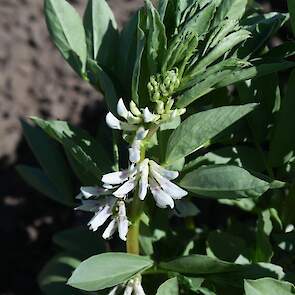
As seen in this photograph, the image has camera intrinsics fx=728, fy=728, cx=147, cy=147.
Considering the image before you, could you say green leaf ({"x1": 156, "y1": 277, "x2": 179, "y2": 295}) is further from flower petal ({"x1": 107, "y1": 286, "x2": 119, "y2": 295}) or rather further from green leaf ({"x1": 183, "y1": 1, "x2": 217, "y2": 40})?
green leaf ({"x1": 183, "y1": 1, "x2": 217, "y2": 40})

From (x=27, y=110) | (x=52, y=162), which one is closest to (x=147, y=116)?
(x=52, y=162)

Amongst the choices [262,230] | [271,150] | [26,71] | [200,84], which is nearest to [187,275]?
[262,230]

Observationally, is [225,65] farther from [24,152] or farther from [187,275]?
[24,152]

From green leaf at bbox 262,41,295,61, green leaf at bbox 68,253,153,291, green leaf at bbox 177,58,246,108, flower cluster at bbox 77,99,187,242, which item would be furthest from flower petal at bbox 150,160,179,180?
green leaf at bbox 262,41,295,61

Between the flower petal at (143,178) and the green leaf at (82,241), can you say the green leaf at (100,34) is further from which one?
the green leaf at (82,241)

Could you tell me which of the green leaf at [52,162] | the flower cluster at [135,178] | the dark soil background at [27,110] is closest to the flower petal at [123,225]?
the flower cluster at [135,178]

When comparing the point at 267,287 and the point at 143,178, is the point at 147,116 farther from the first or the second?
the point at 267,287

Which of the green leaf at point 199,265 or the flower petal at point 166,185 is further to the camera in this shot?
the green leaf at point 199,265
